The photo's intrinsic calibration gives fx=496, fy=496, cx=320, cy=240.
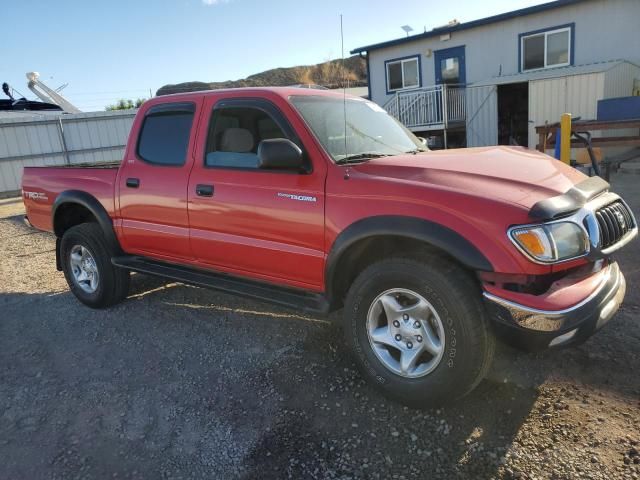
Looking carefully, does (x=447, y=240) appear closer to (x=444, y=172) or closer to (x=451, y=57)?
(x=444, y=172)

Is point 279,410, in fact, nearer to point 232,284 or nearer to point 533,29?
point 232,284

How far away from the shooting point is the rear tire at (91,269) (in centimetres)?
483

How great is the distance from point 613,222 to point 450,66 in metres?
15.2

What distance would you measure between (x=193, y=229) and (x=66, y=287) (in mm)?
2938

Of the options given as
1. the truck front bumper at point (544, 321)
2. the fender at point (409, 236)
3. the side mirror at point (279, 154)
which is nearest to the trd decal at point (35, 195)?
the side mirror at point (279, 154)

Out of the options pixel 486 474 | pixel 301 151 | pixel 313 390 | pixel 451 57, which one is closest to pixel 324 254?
pixel 301 151

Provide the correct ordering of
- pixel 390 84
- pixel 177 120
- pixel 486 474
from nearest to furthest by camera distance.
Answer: pixel 486 474 < pixel 177 120 < pixel 390 84

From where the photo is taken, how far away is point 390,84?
60.4 ft

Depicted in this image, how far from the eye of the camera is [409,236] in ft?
9.12

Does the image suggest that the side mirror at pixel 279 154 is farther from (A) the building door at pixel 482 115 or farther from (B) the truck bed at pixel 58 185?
(A) the building door at pixel 482 115

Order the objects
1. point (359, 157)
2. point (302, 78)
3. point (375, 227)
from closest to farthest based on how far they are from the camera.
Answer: point (375, 227) → point (359, 157) → point (302, 78)

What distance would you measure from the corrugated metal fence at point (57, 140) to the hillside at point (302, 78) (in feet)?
15.8

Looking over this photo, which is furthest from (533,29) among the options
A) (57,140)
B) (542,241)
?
(57,140)

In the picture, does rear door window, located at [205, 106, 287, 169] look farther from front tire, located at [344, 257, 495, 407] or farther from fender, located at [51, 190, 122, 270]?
fender, located at [51, 190, 122, 270]
